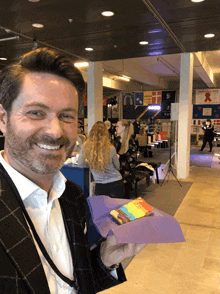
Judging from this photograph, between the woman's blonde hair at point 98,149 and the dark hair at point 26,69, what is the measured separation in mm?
2986

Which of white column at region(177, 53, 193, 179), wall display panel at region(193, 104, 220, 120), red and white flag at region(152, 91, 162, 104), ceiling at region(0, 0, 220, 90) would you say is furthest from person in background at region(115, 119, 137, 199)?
wall display panel at region(193, 104, 220, 120)

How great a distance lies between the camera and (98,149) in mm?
3848

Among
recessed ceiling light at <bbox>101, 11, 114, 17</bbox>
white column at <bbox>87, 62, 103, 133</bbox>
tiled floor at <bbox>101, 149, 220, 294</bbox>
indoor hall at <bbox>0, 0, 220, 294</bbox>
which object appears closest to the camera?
tiled floor at <bbox>101, 149, 220, 294</bbox>

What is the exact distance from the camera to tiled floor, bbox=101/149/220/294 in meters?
2.71

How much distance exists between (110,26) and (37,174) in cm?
454

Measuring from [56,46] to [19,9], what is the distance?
224 centimetres

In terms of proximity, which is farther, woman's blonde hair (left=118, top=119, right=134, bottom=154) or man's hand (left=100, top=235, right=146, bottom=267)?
woman's blonde hair (left=118, top=119, right=134, bottom=154)

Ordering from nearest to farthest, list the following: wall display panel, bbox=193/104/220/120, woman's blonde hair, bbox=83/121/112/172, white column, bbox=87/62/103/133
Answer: woman's blonde hair, bbox=83/121/112/172 → white column, bbox=87/62/103/133 → wall display panel, bbox=193/104/220/120

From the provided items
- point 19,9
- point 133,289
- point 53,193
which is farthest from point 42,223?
point 19,9

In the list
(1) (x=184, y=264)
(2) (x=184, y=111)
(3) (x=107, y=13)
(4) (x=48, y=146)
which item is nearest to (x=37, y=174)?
(4) (x=48, y=146)

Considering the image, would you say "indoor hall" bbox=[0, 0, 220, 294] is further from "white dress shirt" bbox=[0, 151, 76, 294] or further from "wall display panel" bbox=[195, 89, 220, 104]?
"wall display panel" bbox=[195, 89, 220, 104]

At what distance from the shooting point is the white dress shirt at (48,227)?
31.0 inches

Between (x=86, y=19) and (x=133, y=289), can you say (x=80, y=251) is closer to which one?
(x=133, y=289)

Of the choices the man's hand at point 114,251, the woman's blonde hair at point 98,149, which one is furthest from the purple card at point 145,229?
the woman's blonde hair at point 98,149
